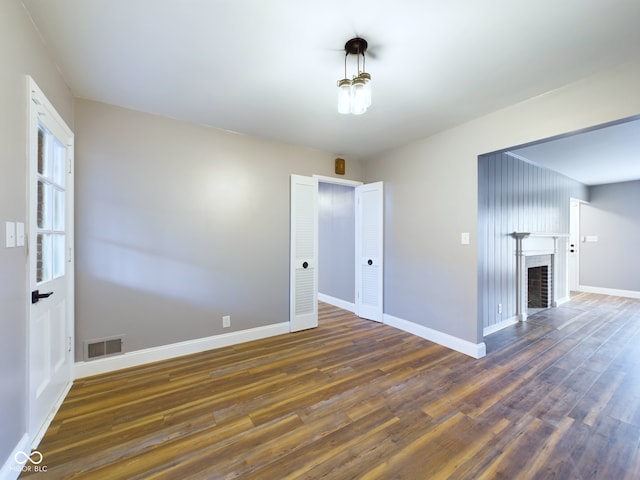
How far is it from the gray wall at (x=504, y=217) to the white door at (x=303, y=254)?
204 cm

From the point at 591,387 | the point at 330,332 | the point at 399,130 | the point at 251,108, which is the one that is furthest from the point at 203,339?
the point at 591,387

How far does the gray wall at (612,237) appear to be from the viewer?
5.62 meters

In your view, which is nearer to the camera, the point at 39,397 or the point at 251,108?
the point at 39,397

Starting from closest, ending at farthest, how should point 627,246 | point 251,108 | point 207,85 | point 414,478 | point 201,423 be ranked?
point 414,478 < point 201,423 < point 207,85 < point 251,108 < point 627,246

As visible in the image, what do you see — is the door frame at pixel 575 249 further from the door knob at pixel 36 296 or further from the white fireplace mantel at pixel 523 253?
the door knob at pixel 36 296

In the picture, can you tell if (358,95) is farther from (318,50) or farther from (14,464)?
(14,464)

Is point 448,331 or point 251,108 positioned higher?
point 251,108

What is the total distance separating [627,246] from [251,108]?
8.06m

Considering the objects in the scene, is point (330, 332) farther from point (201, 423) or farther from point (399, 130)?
point (399, 130)

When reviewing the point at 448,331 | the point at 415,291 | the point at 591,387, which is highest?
the point at 415,291

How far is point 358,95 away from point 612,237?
7.55 m

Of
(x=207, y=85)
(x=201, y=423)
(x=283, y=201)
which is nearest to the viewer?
(x=201, y=423)

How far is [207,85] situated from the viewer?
2236mm

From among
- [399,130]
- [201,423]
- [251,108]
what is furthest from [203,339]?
[399,130]
